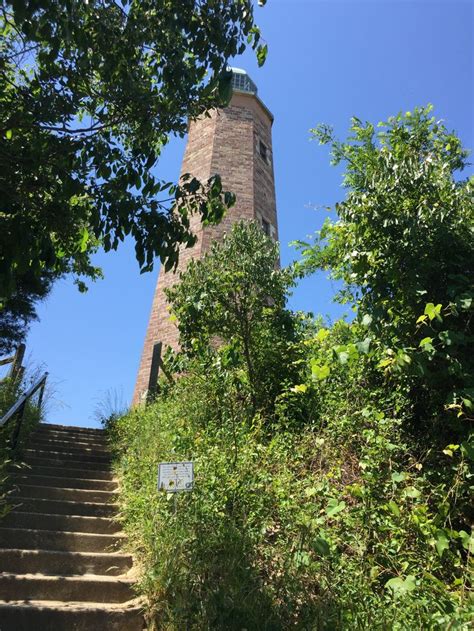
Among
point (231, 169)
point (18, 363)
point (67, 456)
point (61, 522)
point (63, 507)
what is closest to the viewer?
point (61, 522)

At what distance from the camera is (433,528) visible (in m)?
3.06

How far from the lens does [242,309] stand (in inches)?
235

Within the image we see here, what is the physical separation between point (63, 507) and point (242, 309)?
303 centimetres

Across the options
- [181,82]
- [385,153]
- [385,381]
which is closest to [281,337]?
[385,381]

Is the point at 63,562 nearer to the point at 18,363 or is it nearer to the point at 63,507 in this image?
the point at 63,507

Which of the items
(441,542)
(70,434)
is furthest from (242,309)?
(70,434)

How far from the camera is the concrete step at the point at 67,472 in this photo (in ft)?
19.3

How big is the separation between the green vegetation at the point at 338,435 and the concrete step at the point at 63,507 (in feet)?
1.50

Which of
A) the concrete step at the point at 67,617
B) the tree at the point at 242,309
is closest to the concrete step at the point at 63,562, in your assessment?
the concrete step at the point at 67,617

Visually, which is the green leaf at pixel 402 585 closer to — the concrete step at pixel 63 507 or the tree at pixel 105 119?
the tree at pixel 105 119

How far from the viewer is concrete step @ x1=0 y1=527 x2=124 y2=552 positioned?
4238mm

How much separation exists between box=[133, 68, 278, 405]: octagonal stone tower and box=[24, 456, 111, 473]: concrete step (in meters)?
4.41

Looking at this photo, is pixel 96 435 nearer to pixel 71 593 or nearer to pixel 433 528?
pixel 71 593

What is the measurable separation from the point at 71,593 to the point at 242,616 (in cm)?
164
